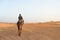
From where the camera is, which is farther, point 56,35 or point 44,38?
point 56,35

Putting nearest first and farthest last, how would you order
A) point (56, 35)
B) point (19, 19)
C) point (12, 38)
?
1. point (19, 19)
2. point (12, 38)
3. point (56, 35)

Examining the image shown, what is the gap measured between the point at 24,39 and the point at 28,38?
88cm

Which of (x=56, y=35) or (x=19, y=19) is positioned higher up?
(x=19, y=19)

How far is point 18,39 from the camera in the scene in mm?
19422

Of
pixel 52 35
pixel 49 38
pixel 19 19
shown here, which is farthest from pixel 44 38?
pixel 19 19

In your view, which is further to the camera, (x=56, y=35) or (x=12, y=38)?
(x=56, y=35)

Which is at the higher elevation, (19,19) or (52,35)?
(19,19)

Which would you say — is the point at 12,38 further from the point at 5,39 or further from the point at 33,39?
the point at 33,39

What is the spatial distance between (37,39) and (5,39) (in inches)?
124

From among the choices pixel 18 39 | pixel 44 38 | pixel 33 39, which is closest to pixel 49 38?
pixel 44 38

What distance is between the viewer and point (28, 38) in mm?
20672

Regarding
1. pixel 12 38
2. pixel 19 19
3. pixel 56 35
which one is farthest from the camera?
pixel 56 35

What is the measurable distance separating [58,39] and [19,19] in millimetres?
4545

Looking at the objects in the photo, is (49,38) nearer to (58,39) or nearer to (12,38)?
(58,39)
